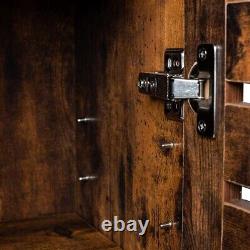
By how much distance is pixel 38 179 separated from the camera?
1.58 m

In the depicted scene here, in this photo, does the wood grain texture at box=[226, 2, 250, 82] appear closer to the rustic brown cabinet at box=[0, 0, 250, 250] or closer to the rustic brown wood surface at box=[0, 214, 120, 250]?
the rustic brown cabinet at box=[0, 0, 250, 250]

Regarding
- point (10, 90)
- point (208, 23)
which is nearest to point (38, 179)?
point (10, 90)

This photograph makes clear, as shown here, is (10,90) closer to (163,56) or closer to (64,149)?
(64,149)

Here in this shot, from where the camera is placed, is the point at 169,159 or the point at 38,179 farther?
the point at 38,179

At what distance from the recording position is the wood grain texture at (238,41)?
0.69m

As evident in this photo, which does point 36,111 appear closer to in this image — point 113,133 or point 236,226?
point 113,133

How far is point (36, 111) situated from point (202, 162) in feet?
2.76

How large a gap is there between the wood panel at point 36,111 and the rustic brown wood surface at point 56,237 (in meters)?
0.07

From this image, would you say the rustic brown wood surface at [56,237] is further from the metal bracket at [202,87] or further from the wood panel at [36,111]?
the metal bracket at [202,87]

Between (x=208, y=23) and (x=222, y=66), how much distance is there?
0.06 meters

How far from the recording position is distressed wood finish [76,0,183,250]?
1.04 metres

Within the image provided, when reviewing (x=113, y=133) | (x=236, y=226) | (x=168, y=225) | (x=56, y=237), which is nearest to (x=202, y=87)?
(x=236, y=226)

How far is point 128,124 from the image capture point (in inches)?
47.8

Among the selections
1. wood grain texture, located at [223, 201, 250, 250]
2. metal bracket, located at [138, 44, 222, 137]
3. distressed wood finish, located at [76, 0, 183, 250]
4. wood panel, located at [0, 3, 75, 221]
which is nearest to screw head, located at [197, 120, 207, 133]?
metal bracket, located at [138, 44, 222, 137]
